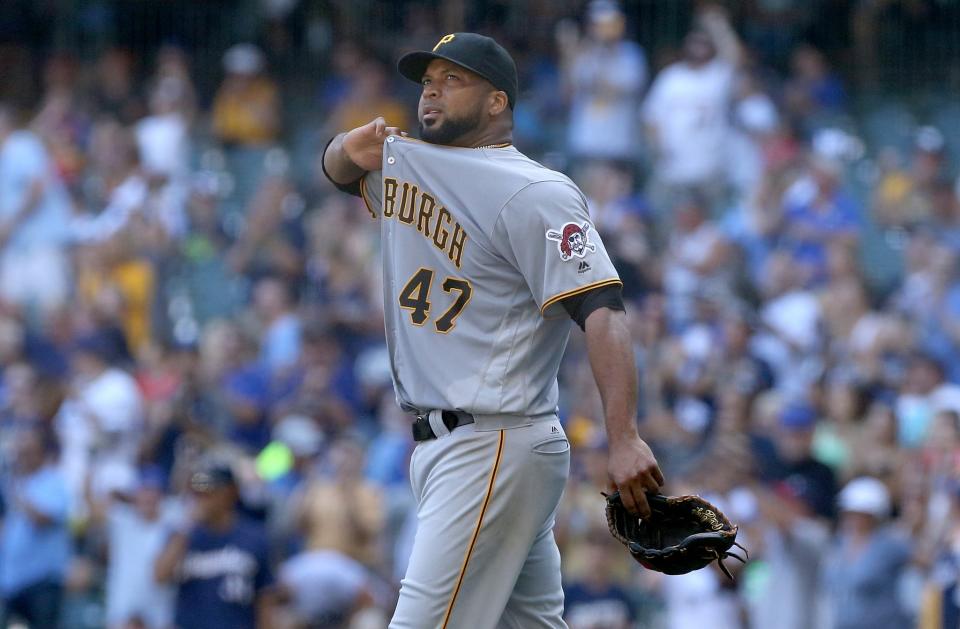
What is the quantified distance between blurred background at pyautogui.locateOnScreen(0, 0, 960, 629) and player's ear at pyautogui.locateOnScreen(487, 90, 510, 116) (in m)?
3.83

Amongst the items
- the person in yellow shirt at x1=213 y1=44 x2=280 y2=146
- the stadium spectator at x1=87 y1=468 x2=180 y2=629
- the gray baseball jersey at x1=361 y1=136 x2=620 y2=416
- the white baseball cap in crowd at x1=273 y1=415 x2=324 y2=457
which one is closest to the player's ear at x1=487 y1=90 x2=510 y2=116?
the gray baseball jersey at x1=361 y1=136 x2=620 y2=416

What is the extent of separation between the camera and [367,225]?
41.3 feet

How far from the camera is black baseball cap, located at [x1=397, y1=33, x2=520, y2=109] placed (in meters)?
4.55

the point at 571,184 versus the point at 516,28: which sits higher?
the point at 571,184

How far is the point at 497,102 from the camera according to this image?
15.2 feet

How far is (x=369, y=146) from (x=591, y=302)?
2.89 feet

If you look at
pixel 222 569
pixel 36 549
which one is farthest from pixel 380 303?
pixel 222 569

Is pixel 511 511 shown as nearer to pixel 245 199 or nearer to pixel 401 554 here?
pixel 401 554

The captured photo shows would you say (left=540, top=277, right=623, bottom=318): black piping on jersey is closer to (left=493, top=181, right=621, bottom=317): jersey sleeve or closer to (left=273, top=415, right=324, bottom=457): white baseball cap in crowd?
(left=493, top=181, right=621, bottom=317): jersey sleeve

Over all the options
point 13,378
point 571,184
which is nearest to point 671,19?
point 13,378

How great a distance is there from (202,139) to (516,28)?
9.52 feet

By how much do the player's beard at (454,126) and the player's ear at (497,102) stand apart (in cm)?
3

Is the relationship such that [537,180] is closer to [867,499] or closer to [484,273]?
[484,273]

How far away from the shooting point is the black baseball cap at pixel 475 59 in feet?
14.9
